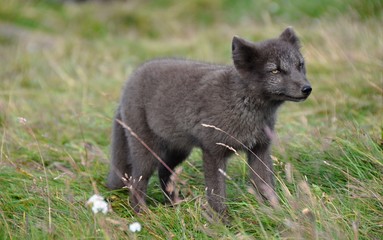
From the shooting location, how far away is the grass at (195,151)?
3740 mm

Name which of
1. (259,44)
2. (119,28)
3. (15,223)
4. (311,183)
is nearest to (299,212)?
(311,183)

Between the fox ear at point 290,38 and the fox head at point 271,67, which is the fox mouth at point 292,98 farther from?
the fox ear at point 290,38

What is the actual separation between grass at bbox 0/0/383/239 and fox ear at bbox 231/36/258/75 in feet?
2.12

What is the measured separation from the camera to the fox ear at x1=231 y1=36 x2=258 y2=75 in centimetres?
432

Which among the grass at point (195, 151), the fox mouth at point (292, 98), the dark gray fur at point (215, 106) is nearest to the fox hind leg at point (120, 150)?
the dark gray fur at point (215, 106)

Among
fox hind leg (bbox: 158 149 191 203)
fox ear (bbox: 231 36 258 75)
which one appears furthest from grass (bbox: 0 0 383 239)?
fox ear (bbox: 231 36 258 75)

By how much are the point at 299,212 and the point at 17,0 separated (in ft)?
33.4

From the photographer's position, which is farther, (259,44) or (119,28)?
(119,28)

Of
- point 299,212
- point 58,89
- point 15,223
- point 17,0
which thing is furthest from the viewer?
point 17,0

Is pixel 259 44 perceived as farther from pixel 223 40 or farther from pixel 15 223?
pixel 223 40

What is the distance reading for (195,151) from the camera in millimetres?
5637

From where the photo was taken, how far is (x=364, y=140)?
4406 millimetres

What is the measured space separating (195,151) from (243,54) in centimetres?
150

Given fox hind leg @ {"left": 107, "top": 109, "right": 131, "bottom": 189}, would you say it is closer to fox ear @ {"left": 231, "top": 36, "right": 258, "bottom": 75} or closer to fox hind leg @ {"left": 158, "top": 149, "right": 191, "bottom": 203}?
fox hind leg @ {"left": 158, "top": 149, "right": 191, "bottom": 203}
